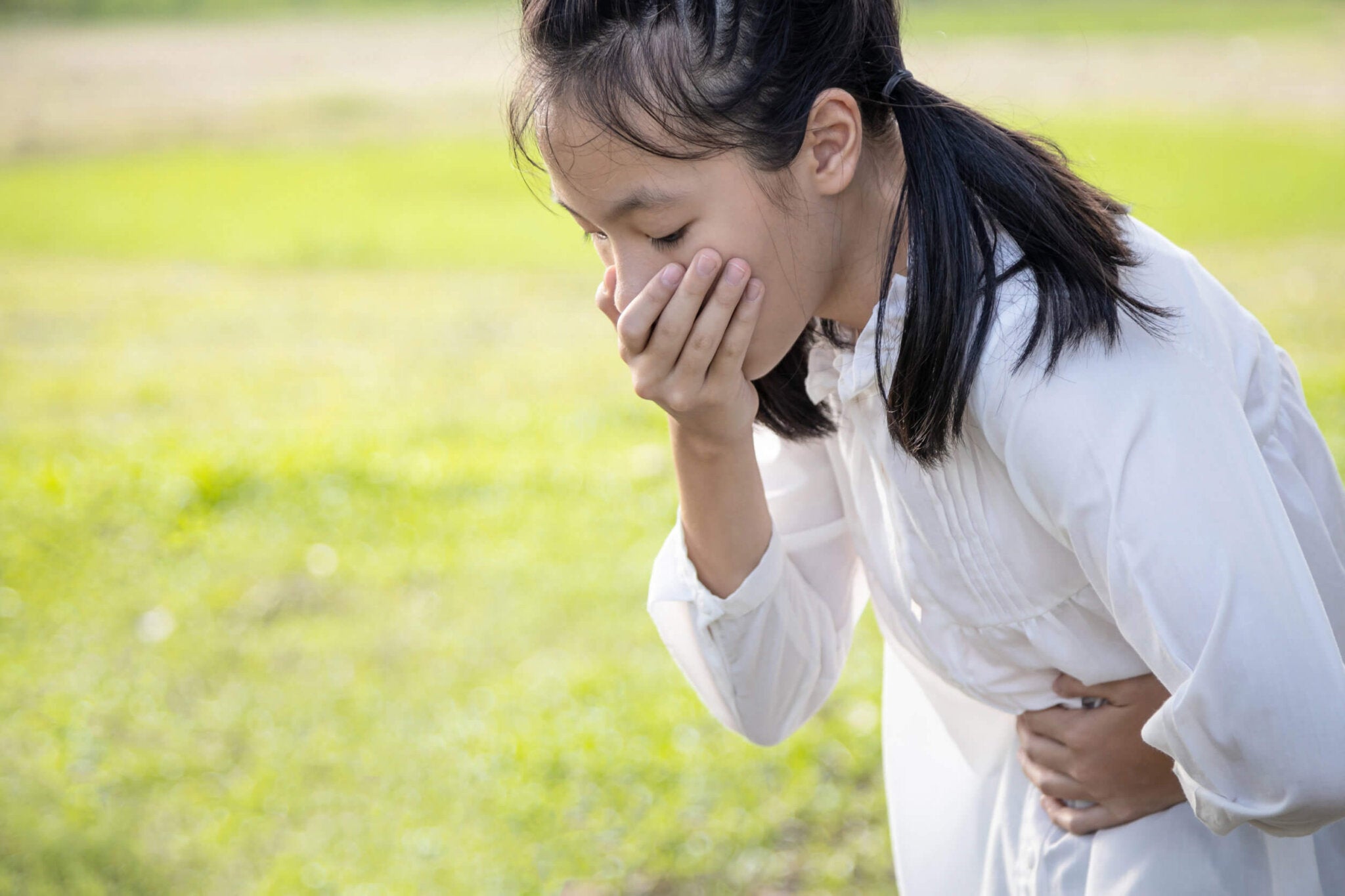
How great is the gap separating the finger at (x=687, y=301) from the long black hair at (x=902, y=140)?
0.42 ft

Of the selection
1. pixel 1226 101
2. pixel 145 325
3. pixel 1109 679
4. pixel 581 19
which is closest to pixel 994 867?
pixel 1109 679

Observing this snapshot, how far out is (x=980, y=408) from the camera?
1.40 metres

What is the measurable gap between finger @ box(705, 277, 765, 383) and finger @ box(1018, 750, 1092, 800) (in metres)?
0.65

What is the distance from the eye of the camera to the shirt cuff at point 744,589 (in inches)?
67.8

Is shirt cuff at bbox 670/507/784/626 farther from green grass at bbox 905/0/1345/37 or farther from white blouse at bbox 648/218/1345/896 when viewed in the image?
green grass at bbox 905/0/1345/37

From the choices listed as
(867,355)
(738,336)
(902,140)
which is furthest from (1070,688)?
(902,140)

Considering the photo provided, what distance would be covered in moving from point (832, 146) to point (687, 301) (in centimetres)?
28

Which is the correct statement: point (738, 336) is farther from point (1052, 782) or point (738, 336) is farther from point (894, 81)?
point (1052, 782)

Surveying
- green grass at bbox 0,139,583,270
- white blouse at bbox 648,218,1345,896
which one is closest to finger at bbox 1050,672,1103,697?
white blouse at bbox 648,218,1345,896

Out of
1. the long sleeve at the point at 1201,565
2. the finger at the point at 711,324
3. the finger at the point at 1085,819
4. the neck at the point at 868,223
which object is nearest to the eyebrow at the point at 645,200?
the finger at the point at 711,324

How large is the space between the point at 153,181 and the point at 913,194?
14.2m

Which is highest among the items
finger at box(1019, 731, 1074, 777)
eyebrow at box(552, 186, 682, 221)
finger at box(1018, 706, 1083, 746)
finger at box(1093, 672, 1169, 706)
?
eyebrow at box(552, 186, 682, 221)

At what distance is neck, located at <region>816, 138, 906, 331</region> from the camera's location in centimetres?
158

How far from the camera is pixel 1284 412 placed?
155cm
